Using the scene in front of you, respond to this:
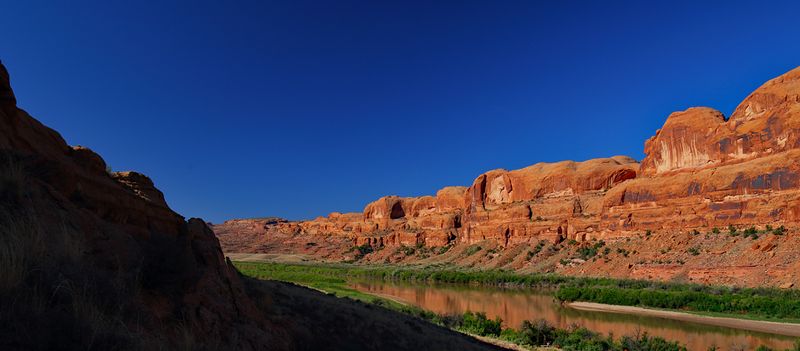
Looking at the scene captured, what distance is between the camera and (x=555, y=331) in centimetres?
2114

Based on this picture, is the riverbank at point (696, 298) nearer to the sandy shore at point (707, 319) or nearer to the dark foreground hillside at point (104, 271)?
the sandy shore at point (707, 319)

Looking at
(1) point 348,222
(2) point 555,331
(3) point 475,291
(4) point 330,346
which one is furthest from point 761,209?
(1) point 348,222

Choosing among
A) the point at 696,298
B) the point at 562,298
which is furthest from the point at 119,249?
the point at 696,298

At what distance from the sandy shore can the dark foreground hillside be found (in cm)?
2726

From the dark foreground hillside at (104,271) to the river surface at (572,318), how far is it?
71.1 feet

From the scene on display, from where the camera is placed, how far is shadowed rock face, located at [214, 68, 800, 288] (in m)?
52.7

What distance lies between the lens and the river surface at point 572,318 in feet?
81.0

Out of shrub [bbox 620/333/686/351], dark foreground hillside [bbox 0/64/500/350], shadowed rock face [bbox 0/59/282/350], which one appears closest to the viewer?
dark foreground hillside [bbox 0/64/500/350]

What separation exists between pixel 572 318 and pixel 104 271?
31.0m

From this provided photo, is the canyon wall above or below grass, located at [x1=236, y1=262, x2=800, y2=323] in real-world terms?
above

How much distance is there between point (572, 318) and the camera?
31.3m

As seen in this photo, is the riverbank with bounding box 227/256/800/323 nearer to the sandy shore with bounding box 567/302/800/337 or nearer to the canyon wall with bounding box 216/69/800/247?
the sandy shore with bounding box 567/302/800/337

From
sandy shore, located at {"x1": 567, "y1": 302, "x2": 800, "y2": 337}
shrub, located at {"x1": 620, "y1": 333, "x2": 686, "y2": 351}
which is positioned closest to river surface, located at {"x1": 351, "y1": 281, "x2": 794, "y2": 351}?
sandy shore, located at {"x1": 567, "y1": 302, "x2": 800, "y2": 337}

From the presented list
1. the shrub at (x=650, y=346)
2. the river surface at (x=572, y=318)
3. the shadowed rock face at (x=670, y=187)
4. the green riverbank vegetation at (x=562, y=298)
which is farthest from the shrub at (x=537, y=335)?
the shadowed rock face at (x=670, y=187)
